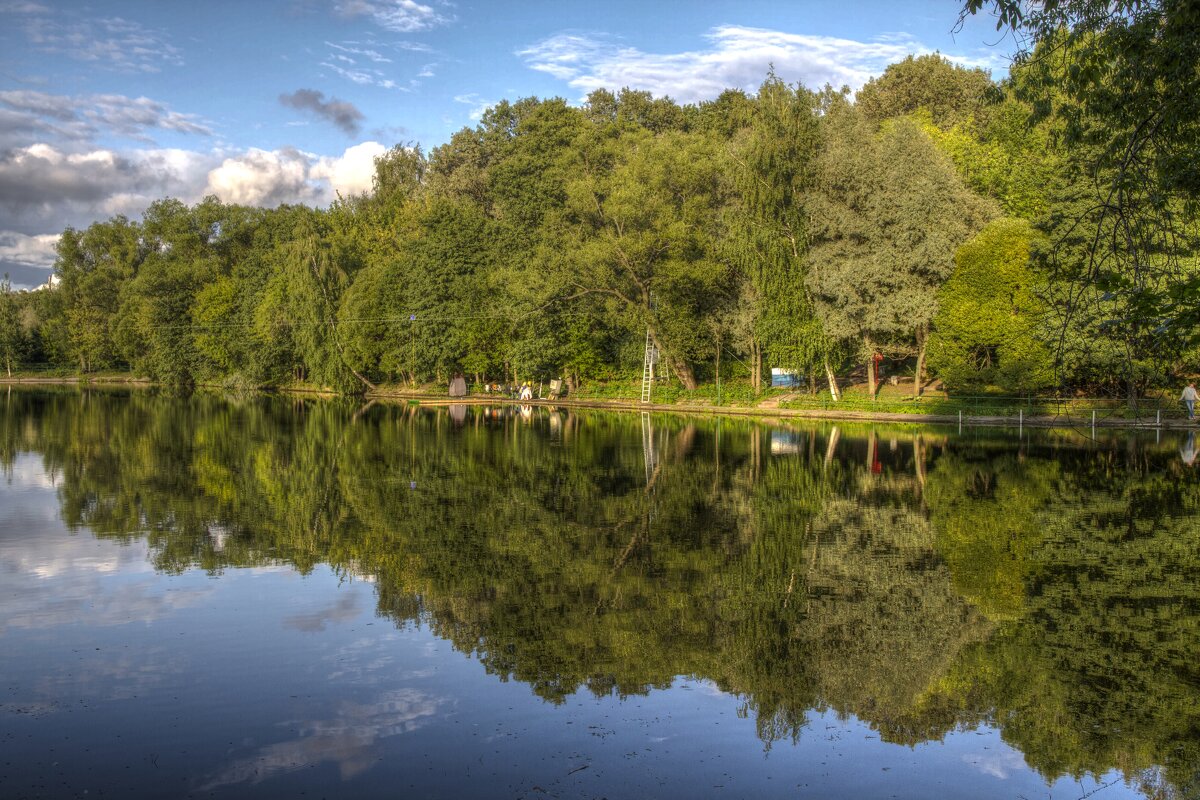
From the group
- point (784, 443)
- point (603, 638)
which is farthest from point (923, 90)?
point (603, 638)

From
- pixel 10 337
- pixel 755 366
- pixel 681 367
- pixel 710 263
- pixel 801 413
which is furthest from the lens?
pixel 10 337

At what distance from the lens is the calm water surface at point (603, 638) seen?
28.0 feet

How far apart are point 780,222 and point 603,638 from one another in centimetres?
4345

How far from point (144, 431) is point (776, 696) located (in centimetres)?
3876

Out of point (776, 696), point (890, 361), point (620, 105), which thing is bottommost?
point (776, 696)

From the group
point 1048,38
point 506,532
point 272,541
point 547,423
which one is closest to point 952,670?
point 1048,38

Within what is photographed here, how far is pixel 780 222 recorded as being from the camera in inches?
2061

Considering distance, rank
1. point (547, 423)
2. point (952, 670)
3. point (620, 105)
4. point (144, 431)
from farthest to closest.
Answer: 1. point (620, 105)
2. point (547, 423)
3. point (144, 431)
4. point (952, 670)

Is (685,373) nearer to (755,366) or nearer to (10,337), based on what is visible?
(755,366)

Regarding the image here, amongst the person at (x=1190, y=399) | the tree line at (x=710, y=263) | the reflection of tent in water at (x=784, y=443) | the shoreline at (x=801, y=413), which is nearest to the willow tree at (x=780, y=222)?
the tree line at (x=710, y=263)

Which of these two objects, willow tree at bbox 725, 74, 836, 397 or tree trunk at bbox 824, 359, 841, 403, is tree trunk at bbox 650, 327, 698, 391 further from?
tree trunk at bbox 824, 359, 841, 403

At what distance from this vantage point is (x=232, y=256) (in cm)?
10419

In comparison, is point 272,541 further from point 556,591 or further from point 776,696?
point 776,696

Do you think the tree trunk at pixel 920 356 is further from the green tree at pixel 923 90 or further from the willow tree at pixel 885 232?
the green tree at pixel 923 90
